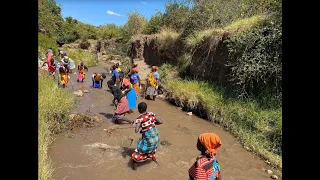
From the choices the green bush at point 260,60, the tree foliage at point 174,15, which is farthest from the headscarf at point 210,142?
the tree foliage at point 174,15

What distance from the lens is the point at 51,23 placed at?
2498 centimetres

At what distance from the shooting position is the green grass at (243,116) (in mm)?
6520

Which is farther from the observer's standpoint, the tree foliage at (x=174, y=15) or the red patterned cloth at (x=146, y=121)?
the tree foliage at (x=174, y=15)

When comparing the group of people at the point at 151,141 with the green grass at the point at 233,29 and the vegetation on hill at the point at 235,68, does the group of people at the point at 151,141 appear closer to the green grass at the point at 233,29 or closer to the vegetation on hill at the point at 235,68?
the vegetation on hill at the point at 235,68

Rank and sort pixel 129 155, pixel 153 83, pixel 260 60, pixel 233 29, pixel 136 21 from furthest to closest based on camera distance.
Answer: pixel 136 21
pixel 153 83
pixel 233 29
pixel 260 60
pixel 129 155

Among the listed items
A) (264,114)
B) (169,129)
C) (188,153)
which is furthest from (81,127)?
(264,114)

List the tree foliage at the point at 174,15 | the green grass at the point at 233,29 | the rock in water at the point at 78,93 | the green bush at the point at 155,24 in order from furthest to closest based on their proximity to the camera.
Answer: the green bush at the point at 155,24, the tree foliage at the point at 174,15, the rock in water at the point at 78,93, the green grass at the point at 233,29

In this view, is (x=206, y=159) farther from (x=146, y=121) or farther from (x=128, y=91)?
(x=128, y=91)

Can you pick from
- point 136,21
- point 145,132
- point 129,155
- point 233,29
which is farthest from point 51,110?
point 136,21

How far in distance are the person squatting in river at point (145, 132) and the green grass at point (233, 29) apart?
5.49 metres

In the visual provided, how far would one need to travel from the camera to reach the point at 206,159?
11.2 ft

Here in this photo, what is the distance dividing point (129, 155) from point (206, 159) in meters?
3.03
